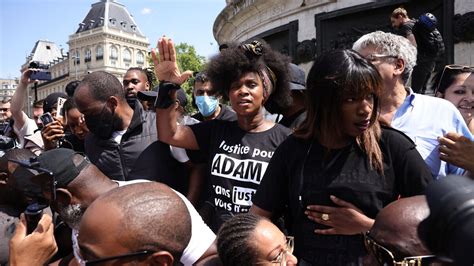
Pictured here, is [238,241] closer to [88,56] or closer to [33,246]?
[33,246]

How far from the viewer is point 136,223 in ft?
5.59

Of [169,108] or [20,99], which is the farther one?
[20,99]

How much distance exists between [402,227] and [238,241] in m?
0.77

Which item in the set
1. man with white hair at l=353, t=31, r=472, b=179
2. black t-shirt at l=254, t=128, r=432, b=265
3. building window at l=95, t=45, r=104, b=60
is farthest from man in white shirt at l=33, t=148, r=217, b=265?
building window at l=95, t=45, r=104, b=60

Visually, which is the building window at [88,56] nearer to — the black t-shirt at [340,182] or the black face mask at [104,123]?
the black face mask at [104,123]

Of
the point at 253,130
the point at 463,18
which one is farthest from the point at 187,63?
the point at 253,130

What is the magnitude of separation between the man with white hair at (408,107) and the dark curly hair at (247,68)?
1.92 ft

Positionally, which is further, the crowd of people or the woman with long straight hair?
the woman with long straight hair

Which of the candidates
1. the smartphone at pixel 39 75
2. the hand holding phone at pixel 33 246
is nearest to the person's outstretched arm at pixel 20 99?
the smartphone at pixel 39 75

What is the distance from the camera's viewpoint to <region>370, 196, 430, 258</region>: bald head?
1497 mm

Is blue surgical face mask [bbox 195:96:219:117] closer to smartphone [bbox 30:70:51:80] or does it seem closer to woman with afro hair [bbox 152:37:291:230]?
woman with afro hair [bbox 152:37:291:230]

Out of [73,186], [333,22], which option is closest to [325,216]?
[73,186]

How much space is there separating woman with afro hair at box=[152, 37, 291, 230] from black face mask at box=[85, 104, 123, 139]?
2.10ft

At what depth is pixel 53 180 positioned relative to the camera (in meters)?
2.42
